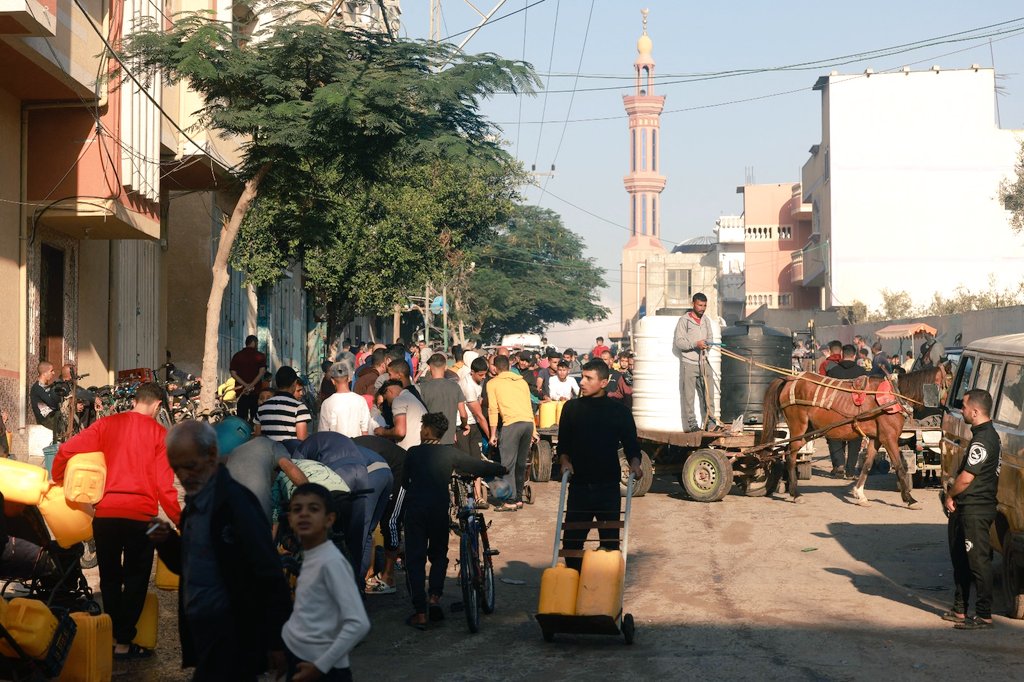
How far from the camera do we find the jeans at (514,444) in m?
16.5

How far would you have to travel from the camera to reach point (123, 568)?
27.3 ft

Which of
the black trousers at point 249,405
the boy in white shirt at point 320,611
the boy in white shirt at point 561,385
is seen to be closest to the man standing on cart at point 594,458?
the boy in white shirt at point 320,611

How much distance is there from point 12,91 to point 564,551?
393 inches

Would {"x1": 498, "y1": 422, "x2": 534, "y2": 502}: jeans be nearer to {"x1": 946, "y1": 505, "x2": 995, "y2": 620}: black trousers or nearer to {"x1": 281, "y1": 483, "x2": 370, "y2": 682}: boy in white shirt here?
{"x1": 946, "y1": 505, "x2": 995, "y2": 620}: black trousers

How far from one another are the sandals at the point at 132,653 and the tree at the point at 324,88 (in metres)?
8.45

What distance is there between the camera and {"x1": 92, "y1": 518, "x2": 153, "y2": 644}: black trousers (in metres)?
8.15

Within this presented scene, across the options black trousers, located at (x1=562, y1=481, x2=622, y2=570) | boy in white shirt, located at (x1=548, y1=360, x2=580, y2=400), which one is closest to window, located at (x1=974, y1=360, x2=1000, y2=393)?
black trousers, located at (x1=562, y1=481, x2=622, y2=570)

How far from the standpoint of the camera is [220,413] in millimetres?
17297

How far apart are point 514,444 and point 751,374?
15.4 ft

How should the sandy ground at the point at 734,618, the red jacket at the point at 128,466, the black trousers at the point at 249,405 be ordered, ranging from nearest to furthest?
the red jacket at the point at 128,466
the sandy ground at the point at 734,618
the black trousers at the point at 249,405

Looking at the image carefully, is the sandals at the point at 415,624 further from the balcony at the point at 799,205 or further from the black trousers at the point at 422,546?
the balcony at the point at 799,205

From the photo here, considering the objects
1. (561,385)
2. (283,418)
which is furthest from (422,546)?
(561,385)

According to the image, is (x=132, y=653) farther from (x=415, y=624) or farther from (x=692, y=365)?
(x=692, y=365)

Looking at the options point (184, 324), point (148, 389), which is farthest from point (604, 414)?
point (184, 324)
